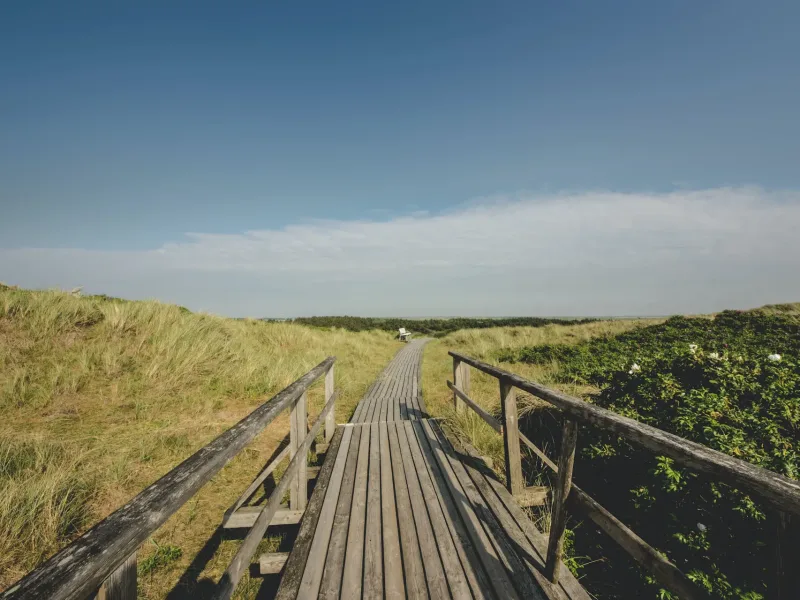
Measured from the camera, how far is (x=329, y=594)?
2.19m

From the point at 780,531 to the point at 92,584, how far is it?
2.02 meters

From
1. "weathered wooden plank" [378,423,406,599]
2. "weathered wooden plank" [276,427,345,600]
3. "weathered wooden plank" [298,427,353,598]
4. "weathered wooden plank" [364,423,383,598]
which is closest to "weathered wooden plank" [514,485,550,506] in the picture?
"weathered wooden plank" [378,423,406,599]

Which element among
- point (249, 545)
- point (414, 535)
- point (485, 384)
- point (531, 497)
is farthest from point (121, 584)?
point (485, 384)

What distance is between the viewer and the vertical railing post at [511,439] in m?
3.40

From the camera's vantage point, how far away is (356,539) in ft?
8.96

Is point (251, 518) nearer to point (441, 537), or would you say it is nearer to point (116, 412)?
point (441, 537)

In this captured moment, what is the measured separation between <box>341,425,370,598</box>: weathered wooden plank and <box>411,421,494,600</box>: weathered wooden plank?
0.72 m

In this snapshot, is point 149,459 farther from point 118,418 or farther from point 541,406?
point 541,406

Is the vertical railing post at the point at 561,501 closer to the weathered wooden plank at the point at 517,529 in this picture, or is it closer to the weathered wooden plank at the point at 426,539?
the weathered wooden plank at the point at 517,529

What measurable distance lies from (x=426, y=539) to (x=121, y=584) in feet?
7.33

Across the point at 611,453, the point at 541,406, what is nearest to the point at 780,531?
the point at 611,453

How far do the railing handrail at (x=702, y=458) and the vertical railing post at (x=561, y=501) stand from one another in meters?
0.13

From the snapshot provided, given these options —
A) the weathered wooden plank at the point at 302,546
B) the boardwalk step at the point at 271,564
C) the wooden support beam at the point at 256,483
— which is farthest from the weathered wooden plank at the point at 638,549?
the wooden support beam at the point at 256,483

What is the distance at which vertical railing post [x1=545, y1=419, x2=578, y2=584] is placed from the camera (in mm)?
2227
